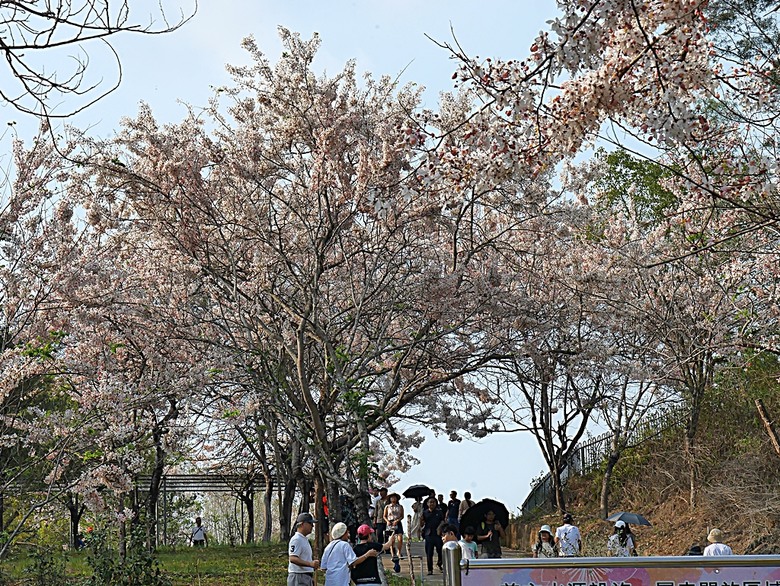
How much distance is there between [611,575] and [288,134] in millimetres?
10696

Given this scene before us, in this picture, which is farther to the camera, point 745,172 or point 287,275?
point 287,275

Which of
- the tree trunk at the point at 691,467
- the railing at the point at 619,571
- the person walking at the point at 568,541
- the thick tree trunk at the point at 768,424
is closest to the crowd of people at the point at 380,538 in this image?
the railing at the point at 619,571

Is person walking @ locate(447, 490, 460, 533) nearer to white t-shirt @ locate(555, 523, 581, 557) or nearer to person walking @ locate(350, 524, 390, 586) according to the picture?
white t-shirt @ locate(555, 523, 581, 557)

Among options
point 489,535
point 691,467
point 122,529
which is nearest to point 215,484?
point 122,529

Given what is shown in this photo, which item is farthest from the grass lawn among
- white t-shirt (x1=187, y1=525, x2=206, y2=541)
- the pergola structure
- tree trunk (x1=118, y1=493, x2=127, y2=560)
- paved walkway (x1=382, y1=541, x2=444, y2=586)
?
the pergola structure

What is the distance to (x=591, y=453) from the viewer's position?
81.3 feet

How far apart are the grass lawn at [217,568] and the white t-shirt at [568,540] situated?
2.69m

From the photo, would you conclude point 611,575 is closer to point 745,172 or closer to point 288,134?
point 745,172

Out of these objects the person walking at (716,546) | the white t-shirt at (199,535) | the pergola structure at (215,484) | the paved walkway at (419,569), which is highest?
the pergola structure at (215,484)

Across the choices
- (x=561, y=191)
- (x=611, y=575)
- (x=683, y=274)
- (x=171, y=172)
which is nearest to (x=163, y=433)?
(x=171, y=172)

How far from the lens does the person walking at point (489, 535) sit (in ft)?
51.8

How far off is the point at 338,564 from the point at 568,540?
546cm

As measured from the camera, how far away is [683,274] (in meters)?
19.4

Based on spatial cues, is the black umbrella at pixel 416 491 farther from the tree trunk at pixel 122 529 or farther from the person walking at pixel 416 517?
the tree trunk at pixel 122 529
